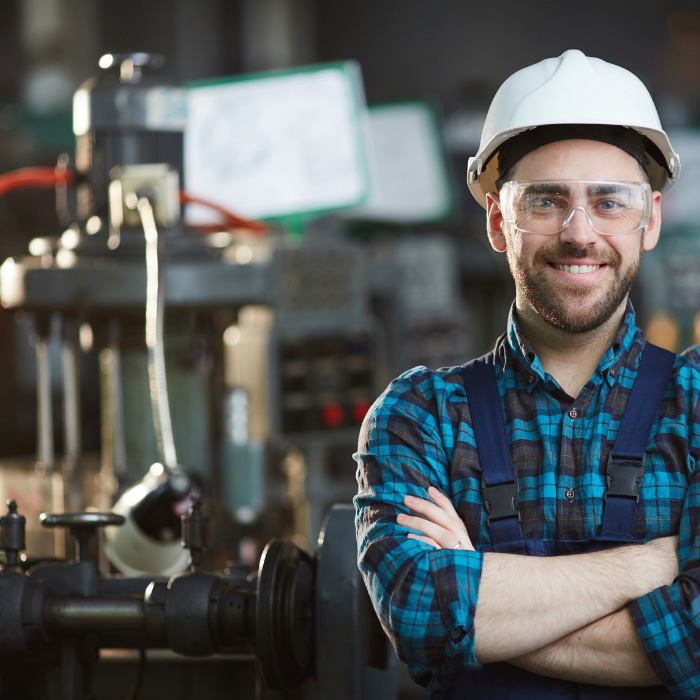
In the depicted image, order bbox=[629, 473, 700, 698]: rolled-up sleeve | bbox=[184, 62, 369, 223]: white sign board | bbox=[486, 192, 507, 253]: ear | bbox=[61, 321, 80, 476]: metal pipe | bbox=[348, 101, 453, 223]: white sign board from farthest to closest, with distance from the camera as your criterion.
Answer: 1. bbox=[348, 101, 453, 223]: white sign board
2. bbox=[184, 62, 369, 223]: white sign board
3. bbox=[61, 321, 80, 476]: metal pipe
4. bbox=[486, 192, 507, 253]: ear
5. bbox=[629, 473, 700, 698]: rolled-up sleeve

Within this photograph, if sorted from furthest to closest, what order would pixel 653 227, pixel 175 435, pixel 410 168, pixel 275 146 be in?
pixel 410 168 → pixel 275 146 → pixel 175 435 → pixel 653 227

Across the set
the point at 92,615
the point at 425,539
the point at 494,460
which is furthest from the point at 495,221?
the point at 92,615

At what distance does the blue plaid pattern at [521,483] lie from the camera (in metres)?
1.11

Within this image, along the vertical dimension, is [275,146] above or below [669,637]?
above

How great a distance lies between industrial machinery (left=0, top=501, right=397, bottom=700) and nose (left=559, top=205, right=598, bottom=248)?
1.65 feet

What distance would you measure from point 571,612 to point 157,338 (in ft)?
2.87

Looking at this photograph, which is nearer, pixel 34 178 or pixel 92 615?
pixel 92 615

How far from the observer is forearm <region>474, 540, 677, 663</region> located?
1.11 meters

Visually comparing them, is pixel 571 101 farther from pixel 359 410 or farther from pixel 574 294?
pixel 359 410

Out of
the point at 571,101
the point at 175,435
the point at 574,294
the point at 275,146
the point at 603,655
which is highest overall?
the point at 275,146

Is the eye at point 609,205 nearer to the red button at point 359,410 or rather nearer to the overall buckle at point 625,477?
the overall buckle at point 625,477

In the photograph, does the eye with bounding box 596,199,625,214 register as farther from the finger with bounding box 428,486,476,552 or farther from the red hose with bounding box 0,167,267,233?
the red hose with bounding box 0,167,267,233

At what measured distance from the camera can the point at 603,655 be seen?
1.13 metres

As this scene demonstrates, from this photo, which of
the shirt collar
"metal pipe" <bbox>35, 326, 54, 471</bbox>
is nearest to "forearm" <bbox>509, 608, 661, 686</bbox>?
the shirt collar
